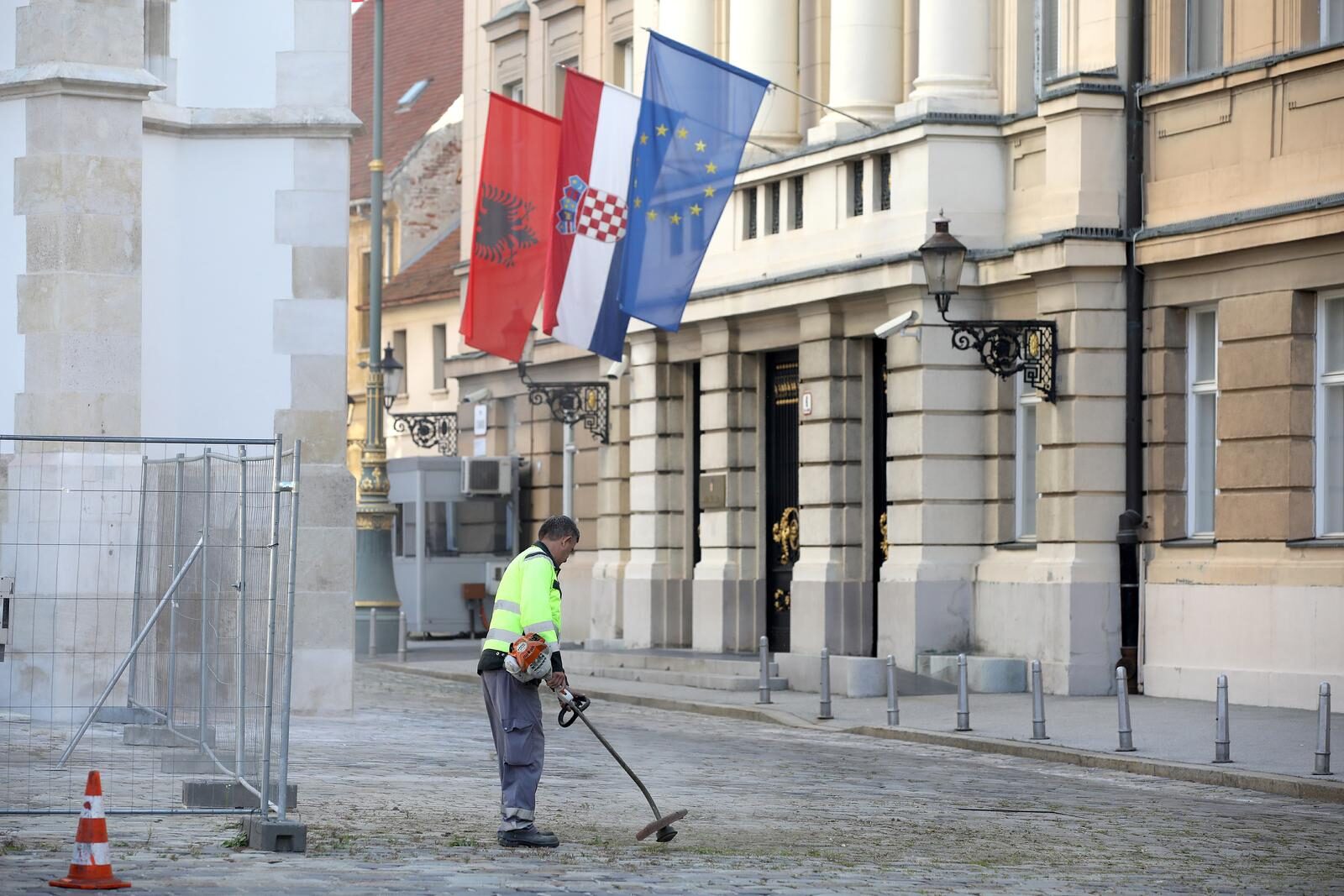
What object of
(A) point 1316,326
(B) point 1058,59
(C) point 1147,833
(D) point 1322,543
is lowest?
(C) point 1147,833

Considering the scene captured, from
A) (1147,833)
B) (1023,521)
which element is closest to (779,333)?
(1023,521)

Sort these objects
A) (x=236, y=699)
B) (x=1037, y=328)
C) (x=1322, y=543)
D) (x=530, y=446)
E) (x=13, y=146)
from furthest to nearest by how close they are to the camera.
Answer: (x=530, y=446) → (x=1037, y=328) → (x=1322, y=543) → (x=13, y=146) → (x=236, y=699)

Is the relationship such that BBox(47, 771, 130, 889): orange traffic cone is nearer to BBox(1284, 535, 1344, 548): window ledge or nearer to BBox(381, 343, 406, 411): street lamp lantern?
BBox(1284, 535, 1344, 548): window ledge

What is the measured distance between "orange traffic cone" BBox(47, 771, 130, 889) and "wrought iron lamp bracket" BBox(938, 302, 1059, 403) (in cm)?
1658

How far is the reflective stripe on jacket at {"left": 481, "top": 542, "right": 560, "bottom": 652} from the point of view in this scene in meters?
12.8

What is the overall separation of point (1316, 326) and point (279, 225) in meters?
9.53

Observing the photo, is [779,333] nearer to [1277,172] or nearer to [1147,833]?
[1277,172]

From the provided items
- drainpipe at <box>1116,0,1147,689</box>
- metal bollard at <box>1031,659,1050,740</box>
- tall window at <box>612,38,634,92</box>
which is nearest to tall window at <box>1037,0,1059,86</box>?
drainpipe at <box>1116,0,1147,689</box>

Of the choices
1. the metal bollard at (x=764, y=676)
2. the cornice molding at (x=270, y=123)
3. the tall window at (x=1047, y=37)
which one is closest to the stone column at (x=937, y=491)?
the metal bollard at (x=764, y=676)

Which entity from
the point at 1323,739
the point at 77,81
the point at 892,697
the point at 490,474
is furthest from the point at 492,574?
the point at 1323,739

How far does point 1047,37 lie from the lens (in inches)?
1076

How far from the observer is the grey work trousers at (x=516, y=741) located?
12.6 m

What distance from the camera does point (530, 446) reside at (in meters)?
41.2

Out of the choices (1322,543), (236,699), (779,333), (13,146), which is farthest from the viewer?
(779,333)
